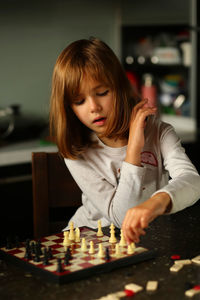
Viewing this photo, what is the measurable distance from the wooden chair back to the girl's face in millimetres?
220

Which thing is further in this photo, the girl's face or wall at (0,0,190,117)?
wall at (0,0,190,117)

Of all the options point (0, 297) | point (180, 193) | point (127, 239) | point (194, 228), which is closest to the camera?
point (0, 297)

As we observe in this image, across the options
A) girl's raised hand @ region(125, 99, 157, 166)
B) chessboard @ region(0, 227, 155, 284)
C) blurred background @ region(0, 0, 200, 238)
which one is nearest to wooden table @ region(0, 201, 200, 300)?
chessboard @ region(0, 227, 155, 284)

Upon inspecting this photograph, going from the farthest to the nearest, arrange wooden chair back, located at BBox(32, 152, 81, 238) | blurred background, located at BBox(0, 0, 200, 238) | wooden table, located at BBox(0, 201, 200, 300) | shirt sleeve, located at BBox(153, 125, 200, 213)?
1. blurred background, located at BBox(0, 0, 200, 238)
2. wooden chair back, located at BBox(32, 152, 81, 238)
3. shirt sleeve, located at BBox(153, 125, 200, 213)
4. wooden table, located at BBox(0, 201, 200, 300)

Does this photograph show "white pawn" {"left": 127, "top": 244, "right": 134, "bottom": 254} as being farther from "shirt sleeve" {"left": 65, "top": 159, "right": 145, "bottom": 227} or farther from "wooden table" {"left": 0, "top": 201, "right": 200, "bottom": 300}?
"shirt sleeve" {"left": 65, "top": 159, "right": 145, "bottom": 227}

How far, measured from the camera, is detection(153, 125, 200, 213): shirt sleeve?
1.21 m

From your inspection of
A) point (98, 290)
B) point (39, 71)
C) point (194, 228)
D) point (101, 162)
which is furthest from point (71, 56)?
point (39, 71)

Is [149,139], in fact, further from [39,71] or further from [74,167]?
[39,71]

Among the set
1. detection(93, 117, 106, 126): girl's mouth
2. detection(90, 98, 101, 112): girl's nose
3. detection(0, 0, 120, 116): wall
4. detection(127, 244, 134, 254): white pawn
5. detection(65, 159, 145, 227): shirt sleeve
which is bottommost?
detection(127, 244, 134, 254): white pawn

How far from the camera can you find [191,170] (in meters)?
1.40

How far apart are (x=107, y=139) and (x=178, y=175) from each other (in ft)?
0.98

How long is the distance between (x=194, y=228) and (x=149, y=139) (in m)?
0.34

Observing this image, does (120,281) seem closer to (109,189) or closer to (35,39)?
(109,189)

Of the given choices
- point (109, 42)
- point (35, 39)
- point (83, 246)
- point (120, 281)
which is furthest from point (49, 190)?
point (109, 42)
